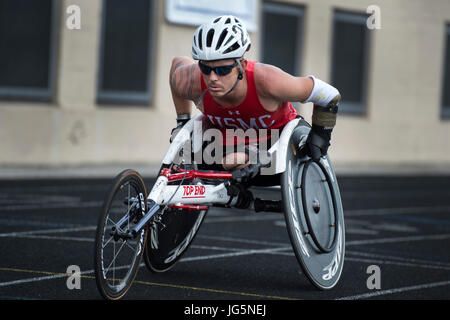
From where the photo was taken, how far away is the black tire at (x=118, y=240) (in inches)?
221

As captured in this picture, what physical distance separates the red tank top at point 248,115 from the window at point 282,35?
14.3m

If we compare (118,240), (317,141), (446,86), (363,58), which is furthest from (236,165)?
(446,86)

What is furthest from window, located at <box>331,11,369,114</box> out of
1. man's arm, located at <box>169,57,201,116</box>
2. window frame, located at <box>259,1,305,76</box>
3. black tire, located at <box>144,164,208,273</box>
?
man's arm, located at <box>169,57,201,116</box>

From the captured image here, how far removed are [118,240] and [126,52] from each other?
12630 millimetres

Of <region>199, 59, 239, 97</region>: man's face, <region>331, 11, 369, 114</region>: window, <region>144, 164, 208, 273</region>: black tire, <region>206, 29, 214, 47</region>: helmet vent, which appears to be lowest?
<region>144, 164, 208, 273</region>: black tire

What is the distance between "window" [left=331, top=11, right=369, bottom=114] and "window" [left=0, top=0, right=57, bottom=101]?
7.90 m

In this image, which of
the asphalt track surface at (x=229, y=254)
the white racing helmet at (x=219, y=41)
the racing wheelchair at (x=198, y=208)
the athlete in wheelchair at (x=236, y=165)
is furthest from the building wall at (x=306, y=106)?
the white racing helmet at (x=219, y=41)

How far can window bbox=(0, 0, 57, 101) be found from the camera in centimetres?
1628

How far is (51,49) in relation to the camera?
16812mm

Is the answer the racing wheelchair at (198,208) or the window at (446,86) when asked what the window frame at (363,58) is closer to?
the window at (446,86)

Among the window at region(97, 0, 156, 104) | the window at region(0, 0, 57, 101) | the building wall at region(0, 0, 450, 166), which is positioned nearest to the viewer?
the window at region(0, 0, 57, 101)

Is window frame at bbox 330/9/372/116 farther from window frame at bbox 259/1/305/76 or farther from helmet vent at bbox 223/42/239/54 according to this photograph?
helmet vent at bbox 223/42/239/54

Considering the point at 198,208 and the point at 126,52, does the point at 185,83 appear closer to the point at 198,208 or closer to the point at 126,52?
the point at 198,208

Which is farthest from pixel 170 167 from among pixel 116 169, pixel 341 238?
pixel 116 169
